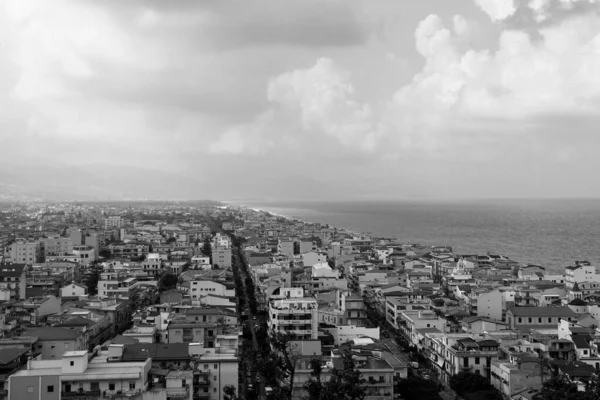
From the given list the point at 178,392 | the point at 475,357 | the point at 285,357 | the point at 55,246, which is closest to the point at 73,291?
the point at 285,357

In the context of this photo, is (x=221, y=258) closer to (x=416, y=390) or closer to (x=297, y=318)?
(x=297, y=318)

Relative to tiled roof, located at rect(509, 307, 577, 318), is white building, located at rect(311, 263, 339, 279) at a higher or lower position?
higher

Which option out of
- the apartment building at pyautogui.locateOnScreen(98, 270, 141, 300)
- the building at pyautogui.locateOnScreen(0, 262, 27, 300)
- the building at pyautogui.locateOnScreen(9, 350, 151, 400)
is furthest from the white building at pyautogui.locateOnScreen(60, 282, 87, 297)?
the building at pyautogui.locateOnScreen(9, 350, 151, 400)

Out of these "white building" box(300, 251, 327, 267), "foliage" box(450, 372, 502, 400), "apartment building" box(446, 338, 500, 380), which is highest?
"white building" box(300, 251, 327, 267)

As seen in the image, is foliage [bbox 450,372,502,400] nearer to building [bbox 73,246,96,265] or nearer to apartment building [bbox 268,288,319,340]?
apartment building [bbox 268,288,319,340]

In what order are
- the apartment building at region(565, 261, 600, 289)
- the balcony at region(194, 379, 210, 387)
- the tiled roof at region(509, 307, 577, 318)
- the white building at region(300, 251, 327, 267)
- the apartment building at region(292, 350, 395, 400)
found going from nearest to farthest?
the balcony at region(194, 379, 210, 387)
the apartment building at region(292, 350, 395, 400)
the tiled roof at region(509, 307, 577, 318)
the apartment building at region(565, 261, 600, 289)
the white building at region(300, 251, 327, 267)

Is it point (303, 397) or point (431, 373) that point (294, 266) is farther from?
point (303, 397)

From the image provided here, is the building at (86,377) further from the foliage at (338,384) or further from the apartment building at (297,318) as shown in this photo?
the apartment building at (297,318)
